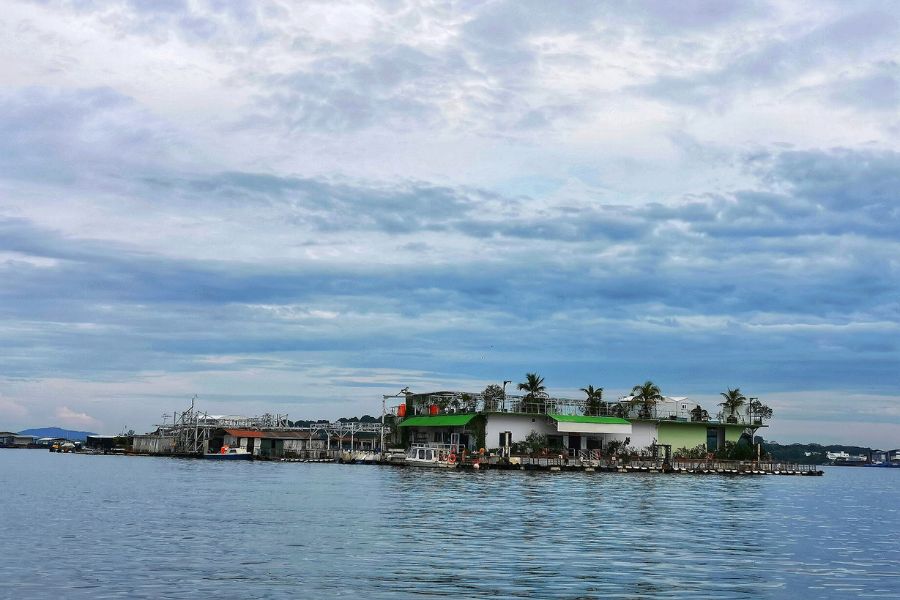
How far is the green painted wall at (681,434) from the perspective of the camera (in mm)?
127062

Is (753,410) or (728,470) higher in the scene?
(753,410)

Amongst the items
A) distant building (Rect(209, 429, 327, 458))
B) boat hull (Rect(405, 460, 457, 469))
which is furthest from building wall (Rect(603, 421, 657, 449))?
distant building (Rect(209, 429, 327, 458))

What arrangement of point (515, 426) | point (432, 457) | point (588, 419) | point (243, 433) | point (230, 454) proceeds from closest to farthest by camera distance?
1. point (432, 457)
2. point (515, 426)
3. point (588, 419)
4. point (230, 454)
5. point (243, 433)

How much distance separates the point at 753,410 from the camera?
136625 millimetres

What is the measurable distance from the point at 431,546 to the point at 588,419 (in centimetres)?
8690


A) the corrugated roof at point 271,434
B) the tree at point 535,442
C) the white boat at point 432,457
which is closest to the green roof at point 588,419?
the tree at point 535,442

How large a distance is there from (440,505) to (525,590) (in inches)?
1139

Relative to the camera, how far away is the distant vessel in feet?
499

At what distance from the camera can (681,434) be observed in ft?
421

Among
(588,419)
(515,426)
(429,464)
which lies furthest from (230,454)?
(588,419)

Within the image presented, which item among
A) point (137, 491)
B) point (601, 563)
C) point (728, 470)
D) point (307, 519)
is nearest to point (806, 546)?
point (601, 563)

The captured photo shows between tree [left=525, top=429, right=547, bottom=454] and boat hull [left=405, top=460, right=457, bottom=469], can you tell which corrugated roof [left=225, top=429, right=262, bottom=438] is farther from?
tree [left=525, top=429, right=547, bottom=454]

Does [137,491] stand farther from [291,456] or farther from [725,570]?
[291,456]

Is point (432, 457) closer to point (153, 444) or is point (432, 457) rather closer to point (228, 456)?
point (228, 456)
